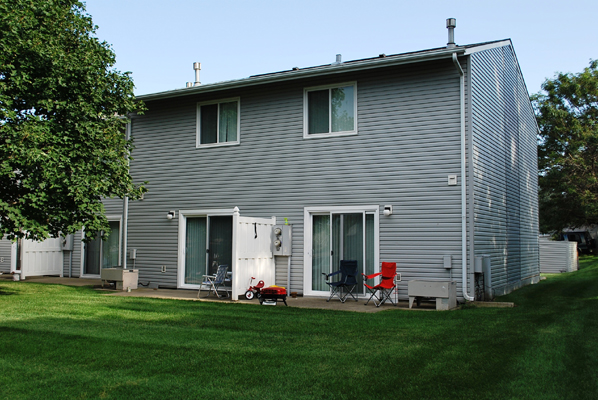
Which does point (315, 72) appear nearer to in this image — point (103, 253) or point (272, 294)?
point (272, 294)

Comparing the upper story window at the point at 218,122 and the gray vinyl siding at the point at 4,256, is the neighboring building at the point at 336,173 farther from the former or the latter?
the gray vinyl siding at the point at 4,256

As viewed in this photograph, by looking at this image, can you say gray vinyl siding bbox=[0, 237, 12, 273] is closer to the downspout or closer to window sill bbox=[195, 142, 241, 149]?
the downspout

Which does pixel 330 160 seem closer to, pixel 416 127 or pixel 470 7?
pixel 416 127

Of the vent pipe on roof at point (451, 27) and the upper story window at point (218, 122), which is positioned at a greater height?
the vent pipe on roof at point (451, 27)

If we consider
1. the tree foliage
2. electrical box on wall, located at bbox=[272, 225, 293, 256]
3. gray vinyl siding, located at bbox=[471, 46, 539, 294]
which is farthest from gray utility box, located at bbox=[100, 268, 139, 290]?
gray vinyl siding, located at bbox=[471, 46, 539, 294]

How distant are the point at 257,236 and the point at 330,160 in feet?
7.21

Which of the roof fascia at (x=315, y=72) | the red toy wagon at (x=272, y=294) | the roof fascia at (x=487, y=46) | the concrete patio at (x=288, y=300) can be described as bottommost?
the concrete patio at (x=288, y=300)

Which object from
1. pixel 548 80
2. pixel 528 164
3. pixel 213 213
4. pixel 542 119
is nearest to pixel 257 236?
pixel 213 213

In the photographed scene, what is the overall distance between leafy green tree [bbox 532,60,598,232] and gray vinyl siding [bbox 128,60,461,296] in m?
15.1

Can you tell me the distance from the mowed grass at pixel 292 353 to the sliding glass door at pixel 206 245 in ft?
9.26

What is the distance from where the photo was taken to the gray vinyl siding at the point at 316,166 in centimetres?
994

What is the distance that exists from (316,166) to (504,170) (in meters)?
4.77

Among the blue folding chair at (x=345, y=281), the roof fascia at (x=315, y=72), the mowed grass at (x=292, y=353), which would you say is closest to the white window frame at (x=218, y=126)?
the roof fascia at (x=315, y=72)

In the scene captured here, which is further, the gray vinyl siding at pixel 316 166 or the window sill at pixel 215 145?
the window sill at pixel 215 145
